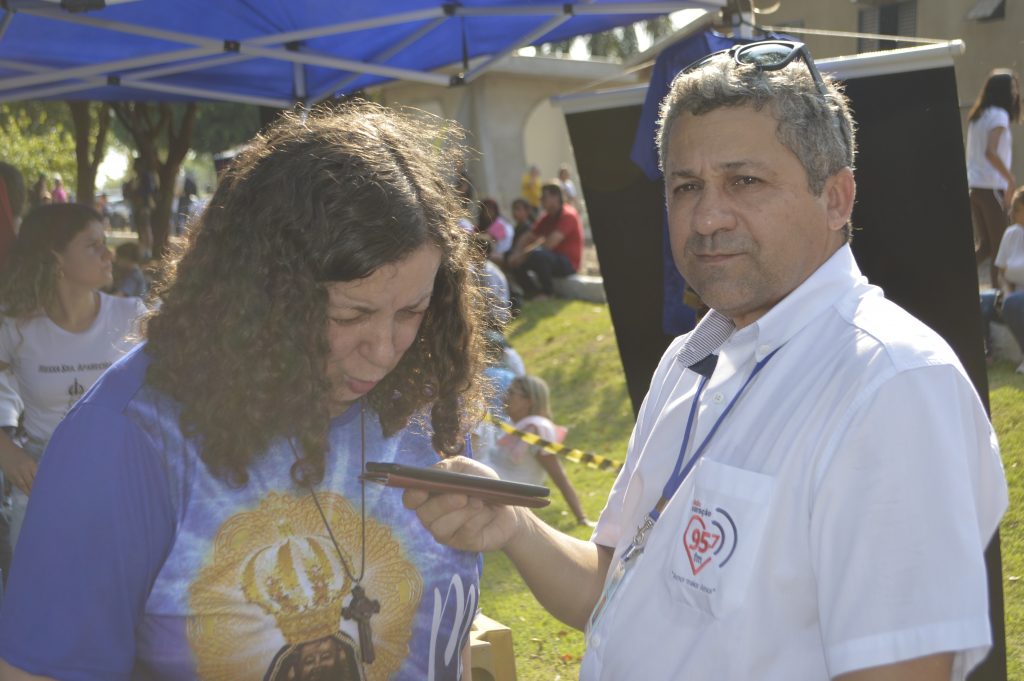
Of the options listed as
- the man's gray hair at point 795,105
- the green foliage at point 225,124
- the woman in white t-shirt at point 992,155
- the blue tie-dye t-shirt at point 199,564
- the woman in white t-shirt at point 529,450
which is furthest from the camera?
the green foliage at point 225,124

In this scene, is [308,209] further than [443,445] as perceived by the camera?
No

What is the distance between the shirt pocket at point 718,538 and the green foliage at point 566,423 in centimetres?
296

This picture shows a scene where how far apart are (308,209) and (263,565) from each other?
0.63m

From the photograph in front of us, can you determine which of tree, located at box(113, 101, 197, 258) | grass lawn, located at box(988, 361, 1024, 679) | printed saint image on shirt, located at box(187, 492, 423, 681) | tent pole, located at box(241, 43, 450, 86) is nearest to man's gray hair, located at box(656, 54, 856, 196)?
printed saint image on shirt, located at box(187, 492, 423, 681)

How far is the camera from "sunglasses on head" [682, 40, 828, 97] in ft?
6.17

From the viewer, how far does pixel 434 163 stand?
2.01 m

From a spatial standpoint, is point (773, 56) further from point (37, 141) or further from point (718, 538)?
point (37, 141)

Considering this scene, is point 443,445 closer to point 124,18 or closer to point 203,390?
point 203,390

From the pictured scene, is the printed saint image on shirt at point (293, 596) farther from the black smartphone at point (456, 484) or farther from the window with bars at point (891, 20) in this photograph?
the window with bars at point (891, 20)

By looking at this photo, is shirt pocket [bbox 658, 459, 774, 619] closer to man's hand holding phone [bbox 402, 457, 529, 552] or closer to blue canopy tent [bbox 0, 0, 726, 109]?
man's hand holding phone [bbox 402, 457, 529, 552]

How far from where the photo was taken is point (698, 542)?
5.67 feet

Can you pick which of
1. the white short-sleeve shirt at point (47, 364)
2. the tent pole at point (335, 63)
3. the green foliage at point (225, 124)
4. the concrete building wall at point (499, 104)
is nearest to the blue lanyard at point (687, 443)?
the white short-sleeve shirt at point (47, 364)

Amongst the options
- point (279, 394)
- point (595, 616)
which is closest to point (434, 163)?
point (279, 394)

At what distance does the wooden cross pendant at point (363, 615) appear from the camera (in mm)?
1875
